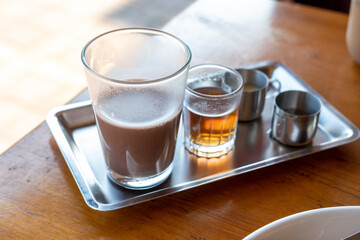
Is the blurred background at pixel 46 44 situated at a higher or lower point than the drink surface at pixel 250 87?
lower

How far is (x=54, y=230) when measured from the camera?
20.2 inches

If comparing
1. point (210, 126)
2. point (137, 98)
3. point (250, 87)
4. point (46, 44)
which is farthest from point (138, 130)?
point (46, 44)

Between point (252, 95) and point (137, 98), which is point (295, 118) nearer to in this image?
point (252, 95)

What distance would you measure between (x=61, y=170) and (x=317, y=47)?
1.82 ft

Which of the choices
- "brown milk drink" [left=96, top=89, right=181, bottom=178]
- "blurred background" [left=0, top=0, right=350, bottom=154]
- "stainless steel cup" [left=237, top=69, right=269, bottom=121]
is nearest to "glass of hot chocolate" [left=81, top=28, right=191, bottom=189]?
"brown milk drink" [left=96, top=89, right=181, bottom=178]

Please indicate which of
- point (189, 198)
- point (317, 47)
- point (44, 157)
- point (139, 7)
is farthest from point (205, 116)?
point (139, 7)

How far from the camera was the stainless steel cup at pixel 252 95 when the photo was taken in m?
0.67

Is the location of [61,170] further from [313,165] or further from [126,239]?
[313,165]

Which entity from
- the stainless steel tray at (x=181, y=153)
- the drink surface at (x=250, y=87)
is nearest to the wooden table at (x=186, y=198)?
the stainless steel tray at (x=181, y=153)

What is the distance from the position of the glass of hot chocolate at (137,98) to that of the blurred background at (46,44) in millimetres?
278

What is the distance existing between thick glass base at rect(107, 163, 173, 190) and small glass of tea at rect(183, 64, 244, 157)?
0.08 m

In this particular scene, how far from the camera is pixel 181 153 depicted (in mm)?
631

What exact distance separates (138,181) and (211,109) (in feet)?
0.45

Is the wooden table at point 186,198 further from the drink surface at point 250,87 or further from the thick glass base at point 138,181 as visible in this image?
the drink surface at point 250,87
